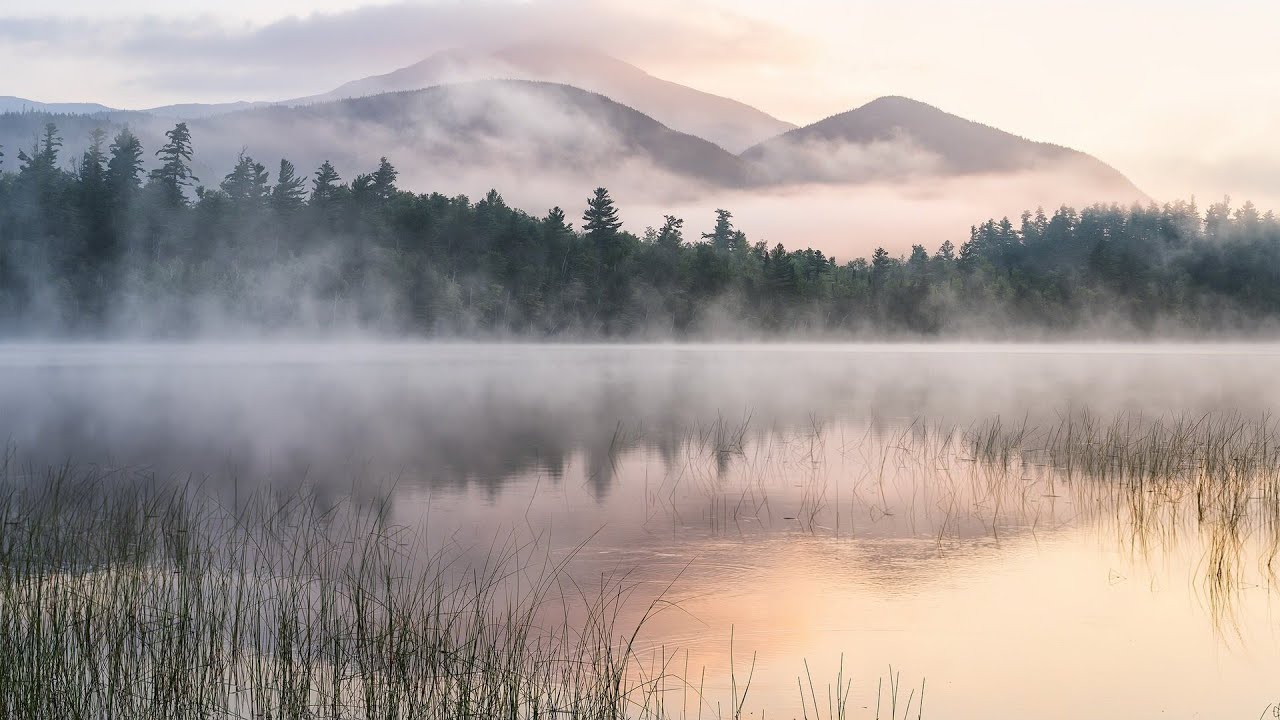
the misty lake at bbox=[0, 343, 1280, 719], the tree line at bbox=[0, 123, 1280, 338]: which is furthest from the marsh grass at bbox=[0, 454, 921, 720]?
the tree line at bbox=[0, 123, 1280, 338]

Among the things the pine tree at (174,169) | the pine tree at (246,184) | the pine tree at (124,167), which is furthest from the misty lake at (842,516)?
the pine tree at (174,169)

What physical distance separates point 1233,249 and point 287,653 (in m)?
161

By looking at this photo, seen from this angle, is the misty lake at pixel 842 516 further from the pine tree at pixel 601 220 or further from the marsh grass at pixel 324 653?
the pine tree at pixel 601 220

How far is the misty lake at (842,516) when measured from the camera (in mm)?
9008

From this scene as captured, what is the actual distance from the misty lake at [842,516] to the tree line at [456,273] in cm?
7202

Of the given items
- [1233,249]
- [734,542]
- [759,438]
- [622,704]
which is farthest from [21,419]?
[1233,249]

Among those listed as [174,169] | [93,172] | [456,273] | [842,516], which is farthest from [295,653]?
[174,169]

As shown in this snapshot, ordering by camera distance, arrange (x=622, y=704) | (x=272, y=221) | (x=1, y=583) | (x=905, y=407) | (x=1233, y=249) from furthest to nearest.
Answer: (x=1233, y=249) < (x=272, y=221) < (x=905, y=407) < (x=1, y=583) < (x=622, y=704)

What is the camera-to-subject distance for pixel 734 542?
13.7m

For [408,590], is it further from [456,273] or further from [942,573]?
→ [456,273]

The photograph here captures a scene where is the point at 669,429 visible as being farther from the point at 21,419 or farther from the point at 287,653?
the point at 287,653

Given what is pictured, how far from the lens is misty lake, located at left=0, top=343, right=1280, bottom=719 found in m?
9.01

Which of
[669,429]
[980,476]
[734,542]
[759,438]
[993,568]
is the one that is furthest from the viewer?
[669,429]

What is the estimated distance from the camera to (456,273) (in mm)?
114688
